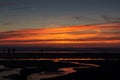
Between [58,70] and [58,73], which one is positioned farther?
[58,70]

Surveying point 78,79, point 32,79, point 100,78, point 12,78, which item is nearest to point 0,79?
point 12,78

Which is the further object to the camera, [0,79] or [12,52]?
[12,52]

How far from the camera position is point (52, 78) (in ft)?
87.7

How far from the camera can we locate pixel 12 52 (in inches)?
3088

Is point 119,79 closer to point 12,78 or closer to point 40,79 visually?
point 40,79

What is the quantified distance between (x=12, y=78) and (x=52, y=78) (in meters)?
3.53

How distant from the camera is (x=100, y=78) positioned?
27.0 m

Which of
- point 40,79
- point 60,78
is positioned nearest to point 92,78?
point 60,78

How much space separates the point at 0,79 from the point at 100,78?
8.51m

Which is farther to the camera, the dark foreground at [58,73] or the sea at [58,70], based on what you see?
the sea at [58,70]

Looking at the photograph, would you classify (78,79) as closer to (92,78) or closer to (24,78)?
(92,78)

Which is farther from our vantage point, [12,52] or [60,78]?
[12,52]

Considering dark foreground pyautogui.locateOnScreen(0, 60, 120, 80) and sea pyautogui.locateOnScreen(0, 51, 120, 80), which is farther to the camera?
sea pyautogui.locateOnScreen(0, 51, 120, 80)

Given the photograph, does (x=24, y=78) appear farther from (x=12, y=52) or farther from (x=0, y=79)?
(x=12, y=52)
